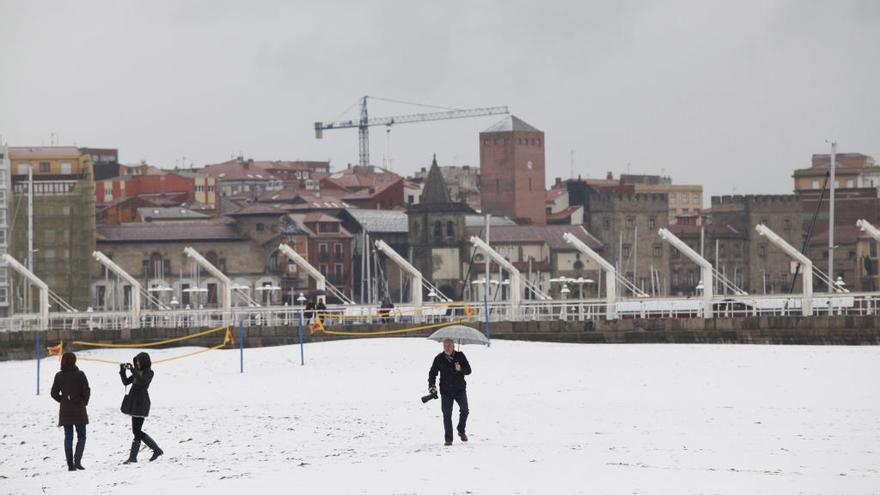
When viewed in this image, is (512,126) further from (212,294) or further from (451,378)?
(451,378)

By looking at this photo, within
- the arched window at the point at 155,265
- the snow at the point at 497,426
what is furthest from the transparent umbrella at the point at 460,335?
the arched window at the point at 155,265

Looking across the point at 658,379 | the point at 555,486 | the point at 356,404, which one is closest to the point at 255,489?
the point at 555,486

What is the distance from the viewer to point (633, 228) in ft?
547

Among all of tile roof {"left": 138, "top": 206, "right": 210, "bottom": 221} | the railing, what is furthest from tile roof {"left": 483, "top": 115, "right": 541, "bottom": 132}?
the railing

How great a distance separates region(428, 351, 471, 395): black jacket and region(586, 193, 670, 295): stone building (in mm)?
137514

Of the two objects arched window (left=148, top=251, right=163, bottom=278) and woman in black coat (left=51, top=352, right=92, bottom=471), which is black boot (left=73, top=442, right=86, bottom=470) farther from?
arched window (left=148, top=251, right=163, bottom=278)

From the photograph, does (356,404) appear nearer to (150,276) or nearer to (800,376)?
(800,376)

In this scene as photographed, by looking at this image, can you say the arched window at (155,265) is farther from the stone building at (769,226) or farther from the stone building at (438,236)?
the stone building at (769,226)

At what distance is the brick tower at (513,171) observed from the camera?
17550cm

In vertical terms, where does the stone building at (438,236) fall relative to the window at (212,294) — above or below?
above

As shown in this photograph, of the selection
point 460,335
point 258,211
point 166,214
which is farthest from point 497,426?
point 166,214

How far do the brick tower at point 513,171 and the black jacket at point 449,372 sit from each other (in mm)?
149059

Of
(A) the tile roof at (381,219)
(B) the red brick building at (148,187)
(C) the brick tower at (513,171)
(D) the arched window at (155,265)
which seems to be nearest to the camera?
(D) the arched window at (155,265)

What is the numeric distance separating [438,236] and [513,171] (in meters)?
23.1
